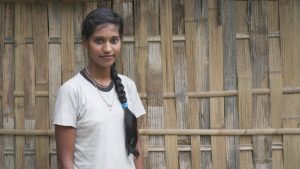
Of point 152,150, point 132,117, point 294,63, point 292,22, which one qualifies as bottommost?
point 152,150

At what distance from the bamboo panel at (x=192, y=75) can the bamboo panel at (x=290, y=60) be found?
1.87 feet

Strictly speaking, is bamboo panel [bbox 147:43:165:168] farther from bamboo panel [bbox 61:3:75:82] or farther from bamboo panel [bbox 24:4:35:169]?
bamboo panel [bbox 24:4:35:169]

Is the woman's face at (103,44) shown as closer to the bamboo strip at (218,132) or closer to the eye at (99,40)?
the eye at (99,40)

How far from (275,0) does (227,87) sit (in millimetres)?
648

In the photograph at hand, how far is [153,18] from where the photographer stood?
2910 mm

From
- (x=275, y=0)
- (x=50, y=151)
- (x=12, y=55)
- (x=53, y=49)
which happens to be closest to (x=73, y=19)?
(x=53, y=49)

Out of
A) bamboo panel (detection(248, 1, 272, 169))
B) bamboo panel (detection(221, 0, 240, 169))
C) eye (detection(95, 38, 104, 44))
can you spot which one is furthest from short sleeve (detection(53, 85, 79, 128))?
bamboo panel (detection(248, 1, 272, 169))

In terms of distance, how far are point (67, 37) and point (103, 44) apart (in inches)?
30.8

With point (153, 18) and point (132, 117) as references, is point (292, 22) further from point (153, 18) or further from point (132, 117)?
point (132, 117)

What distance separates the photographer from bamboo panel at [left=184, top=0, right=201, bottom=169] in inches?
114

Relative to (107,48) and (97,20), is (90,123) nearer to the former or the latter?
(107,48)

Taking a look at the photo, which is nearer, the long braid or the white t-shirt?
the white t-shirt

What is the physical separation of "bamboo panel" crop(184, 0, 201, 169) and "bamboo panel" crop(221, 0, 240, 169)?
19 centimetres

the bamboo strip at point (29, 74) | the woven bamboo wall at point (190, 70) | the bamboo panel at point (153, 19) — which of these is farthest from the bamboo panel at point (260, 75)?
the bamboo strip at point (29, 74)
